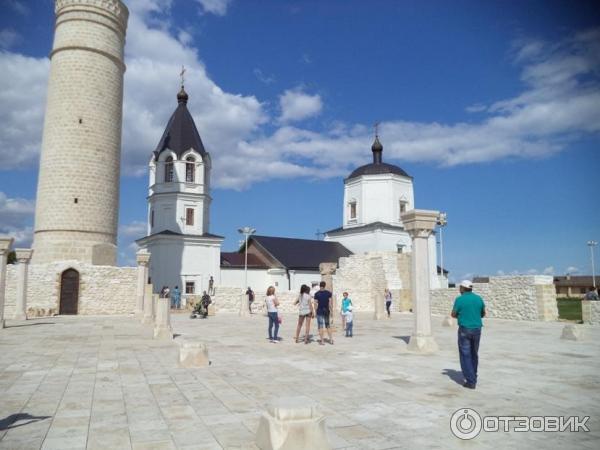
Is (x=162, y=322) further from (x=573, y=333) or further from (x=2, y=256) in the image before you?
(x=573, y=333)

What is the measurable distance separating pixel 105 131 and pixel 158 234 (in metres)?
11.9

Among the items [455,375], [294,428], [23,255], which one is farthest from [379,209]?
[294,428]

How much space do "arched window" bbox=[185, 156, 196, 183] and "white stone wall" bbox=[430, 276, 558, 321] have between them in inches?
1033

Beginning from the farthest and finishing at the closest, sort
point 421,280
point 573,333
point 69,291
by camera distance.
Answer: point 69,291 → point 573,333 → point 421,280

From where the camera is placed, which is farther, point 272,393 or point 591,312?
point 591,312

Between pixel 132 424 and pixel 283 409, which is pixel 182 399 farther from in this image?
pixel 283 409

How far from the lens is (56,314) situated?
85.7 ft

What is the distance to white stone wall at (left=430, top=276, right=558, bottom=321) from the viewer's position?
2012 centimetres

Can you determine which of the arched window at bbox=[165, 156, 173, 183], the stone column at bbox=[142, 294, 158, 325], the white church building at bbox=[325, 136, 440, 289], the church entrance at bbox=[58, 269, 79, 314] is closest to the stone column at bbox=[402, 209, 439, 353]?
the stone column at bbox=[142, 294, 158, 325]

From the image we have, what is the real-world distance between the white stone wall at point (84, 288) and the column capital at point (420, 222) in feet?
71.4

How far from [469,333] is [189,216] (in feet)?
115

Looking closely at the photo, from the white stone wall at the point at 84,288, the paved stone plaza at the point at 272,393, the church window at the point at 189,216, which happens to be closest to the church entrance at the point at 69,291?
the white stone wall at the point at 84,288

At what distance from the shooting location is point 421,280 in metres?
10.9

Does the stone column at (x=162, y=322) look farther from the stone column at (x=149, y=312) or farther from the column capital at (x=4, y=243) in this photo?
the column capital at (x=4, y=243)
